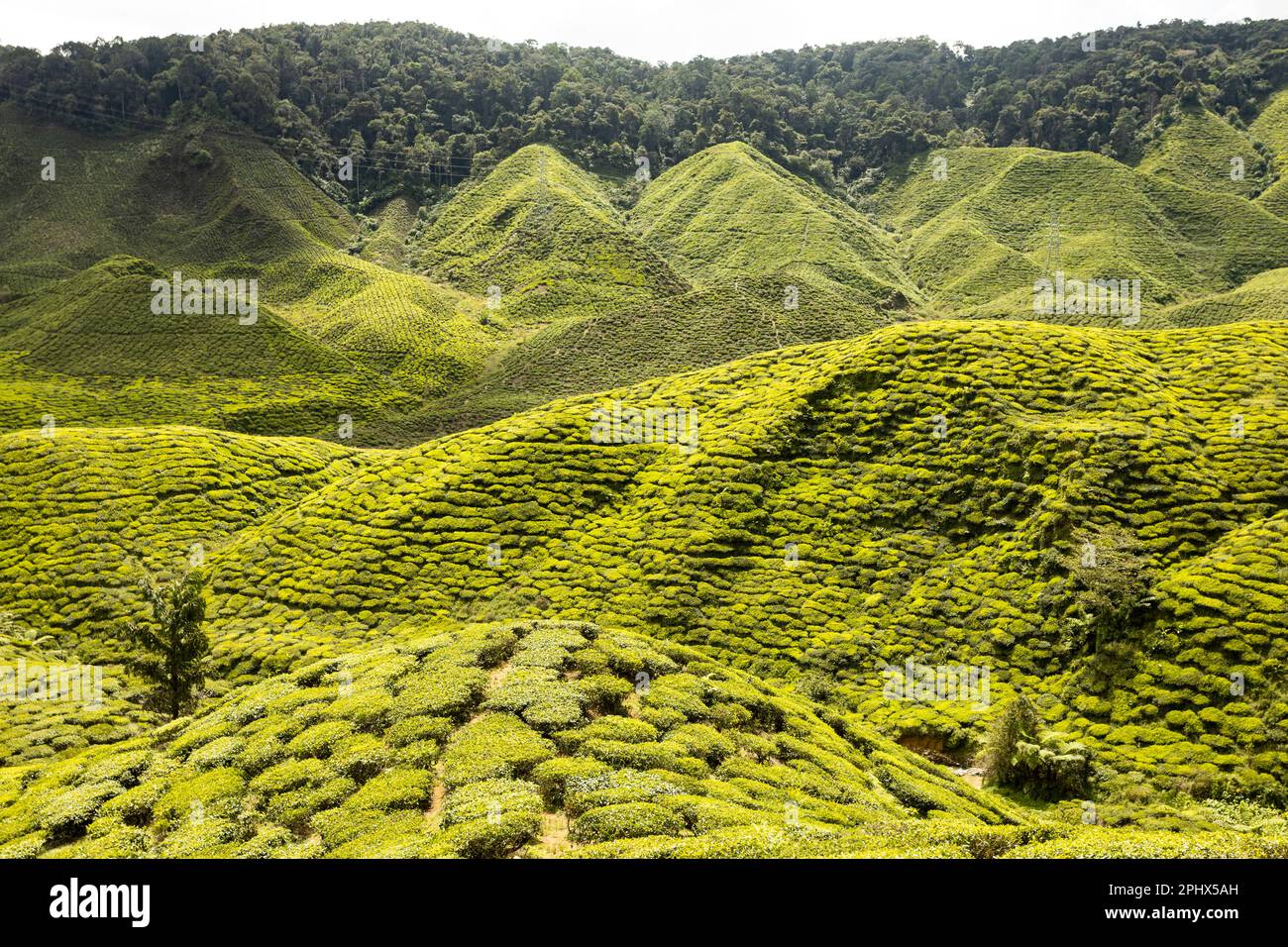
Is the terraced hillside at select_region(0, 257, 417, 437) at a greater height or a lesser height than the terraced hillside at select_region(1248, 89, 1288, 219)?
lesser

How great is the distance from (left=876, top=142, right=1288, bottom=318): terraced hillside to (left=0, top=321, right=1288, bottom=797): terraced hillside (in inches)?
2682

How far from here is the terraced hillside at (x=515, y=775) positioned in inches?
488

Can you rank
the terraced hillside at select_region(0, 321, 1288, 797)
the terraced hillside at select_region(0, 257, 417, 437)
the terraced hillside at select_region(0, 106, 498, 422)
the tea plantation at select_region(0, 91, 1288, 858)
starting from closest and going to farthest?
the tea plantation at select_region(0, 91, 1288, 858) < the terraced hillside at select_region(0, 321, 1288, 797) < the terraced hillside at select_region(0, 257, 417, 437) < the terraced hillside at select_region(0, 106, 498, 422)

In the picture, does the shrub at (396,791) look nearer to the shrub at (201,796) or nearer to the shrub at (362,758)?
the shrub at (362,758)

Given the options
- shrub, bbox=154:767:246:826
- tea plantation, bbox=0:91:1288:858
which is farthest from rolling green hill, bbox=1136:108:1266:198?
shrub, bbox=154:767:246:826

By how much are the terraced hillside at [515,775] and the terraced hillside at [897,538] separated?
7.20 meters

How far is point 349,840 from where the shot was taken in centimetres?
1288

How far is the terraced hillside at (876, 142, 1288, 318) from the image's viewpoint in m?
114

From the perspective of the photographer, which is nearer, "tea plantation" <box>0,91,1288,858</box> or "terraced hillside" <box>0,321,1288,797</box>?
"tea plantation" <box>0,91,1288,858</box>

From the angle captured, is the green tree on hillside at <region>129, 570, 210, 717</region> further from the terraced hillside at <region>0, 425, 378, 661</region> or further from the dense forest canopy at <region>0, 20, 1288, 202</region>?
the dense forest canopy at <region>0, 20, 1288, 202</region>

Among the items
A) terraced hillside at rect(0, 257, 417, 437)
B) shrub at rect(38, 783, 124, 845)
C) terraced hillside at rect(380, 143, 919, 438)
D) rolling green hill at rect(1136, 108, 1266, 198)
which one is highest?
rolling green hill at rect(1136, 108, 1266, 198)
